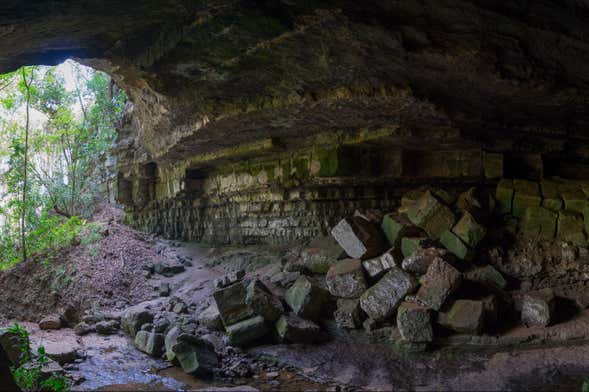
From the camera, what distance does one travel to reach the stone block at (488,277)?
500 centimetres

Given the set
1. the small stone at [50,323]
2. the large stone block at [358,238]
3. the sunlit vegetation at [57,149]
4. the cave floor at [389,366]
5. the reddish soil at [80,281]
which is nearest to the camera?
the cave floor at [389,366]

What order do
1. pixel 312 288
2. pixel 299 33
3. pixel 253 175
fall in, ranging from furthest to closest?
pixel 253 175, pixel 312 288, pixel 299 33

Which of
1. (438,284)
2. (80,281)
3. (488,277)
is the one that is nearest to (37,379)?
(80,281)

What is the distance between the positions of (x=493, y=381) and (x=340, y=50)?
139 inches

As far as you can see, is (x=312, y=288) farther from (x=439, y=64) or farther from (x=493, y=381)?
(x=439, y=64)

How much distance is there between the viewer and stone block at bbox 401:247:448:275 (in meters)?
5.18

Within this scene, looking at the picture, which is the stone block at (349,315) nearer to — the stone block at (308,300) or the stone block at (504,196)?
the stone block at (308,300)

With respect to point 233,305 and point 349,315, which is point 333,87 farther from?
point 233,305

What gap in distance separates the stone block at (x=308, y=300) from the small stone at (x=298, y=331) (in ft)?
0.59

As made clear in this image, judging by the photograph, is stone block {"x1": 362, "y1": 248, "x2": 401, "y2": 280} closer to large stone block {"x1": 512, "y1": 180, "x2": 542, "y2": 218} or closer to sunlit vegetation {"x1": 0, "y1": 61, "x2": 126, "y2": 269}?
large stone block {"x1": 512, "y1": 180, "x2": 542, "y2": 218}

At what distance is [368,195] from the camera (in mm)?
6660

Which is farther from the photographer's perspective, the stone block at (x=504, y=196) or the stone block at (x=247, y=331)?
the stone block at (x=504, y=196)

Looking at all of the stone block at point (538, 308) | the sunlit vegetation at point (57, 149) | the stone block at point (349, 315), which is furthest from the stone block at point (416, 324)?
the sunlit vegetation at point (57, 149)

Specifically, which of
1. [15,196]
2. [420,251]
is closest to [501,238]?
[420,251]
